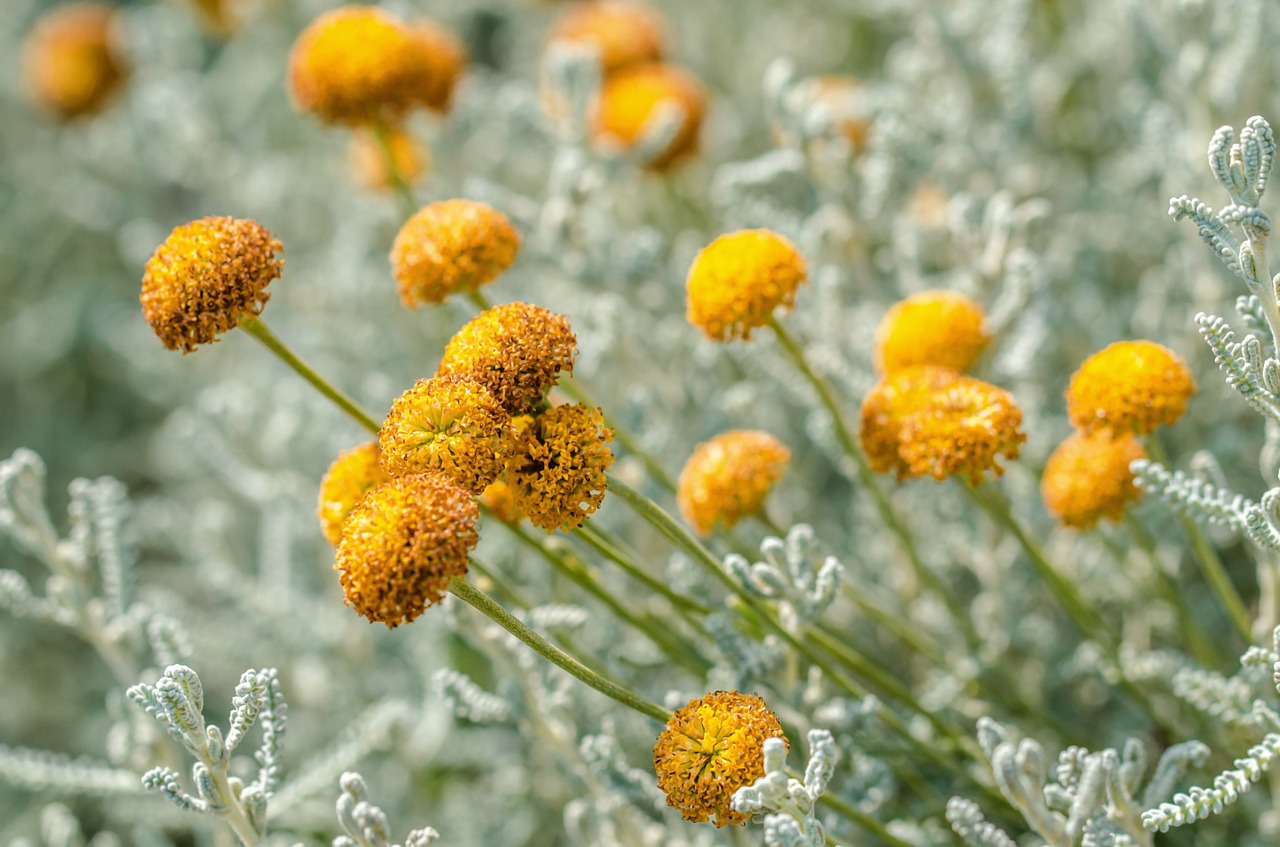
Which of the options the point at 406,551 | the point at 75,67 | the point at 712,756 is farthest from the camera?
the point at 75,67

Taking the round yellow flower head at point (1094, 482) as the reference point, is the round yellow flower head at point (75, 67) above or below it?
above

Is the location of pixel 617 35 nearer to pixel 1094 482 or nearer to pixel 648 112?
pixel 648 112

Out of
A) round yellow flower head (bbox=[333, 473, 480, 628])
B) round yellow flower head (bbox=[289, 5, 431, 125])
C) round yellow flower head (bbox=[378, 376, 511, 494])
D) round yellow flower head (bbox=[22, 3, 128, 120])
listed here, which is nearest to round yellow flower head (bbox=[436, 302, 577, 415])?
round yellow flower head (bbox=[378, 376, 511, 494])

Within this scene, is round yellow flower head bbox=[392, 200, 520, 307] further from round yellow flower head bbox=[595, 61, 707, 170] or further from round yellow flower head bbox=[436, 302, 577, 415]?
round yellow flower head bbox=[595, 61, 707, 170]

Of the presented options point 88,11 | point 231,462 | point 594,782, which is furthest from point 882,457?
point 88,11

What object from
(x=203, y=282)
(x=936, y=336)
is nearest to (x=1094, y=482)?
(x=936, y=336)

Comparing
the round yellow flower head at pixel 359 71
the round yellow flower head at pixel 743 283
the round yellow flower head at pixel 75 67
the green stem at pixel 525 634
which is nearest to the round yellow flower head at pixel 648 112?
the round yellow flower head at pixel 359 71

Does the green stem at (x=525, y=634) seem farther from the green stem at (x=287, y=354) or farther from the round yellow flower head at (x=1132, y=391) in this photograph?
the round yellow flower head at (x=1132, y=391)
